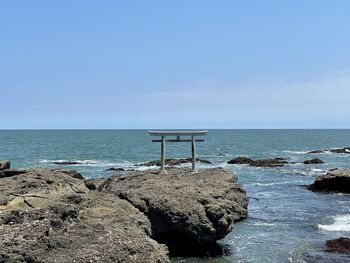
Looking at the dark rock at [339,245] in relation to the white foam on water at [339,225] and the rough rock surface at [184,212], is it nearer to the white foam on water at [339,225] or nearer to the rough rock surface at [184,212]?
the white foam on water at [339,225]

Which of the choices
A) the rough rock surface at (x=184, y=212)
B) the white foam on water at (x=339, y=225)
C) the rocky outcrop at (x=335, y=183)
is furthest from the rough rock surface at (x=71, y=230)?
the rocky outcrop at (x=335, y=183)

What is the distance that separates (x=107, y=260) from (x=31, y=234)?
5.09ft

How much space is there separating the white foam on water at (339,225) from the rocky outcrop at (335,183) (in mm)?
9792

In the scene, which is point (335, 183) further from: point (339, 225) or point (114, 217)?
point (114, 217)

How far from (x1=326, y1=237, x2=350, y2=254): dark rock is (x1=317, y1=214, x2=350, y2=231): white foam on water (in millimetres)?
2665

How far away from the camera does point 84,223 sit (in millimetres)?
10070

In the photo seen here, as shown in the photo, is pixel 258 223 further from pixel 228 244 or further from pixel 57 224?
pixel 57 224

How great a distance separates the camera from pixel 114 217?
10.8m

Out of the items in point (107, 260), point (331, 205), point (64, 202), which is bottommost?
point (331, 205)

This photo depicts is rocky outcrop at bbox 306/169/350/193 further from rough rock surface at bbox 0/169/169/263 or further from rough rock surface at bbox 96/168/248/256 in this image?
rough rock surface at bbox 0/169/169/263

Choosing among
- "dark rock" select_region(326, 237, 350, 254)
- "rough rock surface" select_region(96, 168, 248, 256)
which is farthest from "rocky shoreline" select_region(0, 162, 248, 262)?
"dark rock" select_region(326, 237, 350, 254)

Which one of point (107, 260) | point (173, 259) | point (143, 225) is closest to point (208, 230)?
point (173, 259)

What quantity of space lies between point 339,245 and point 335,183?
56.5ft


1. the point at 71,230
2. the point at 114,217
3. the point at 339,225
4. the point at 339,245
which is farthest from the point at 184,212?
the point at 339,225
